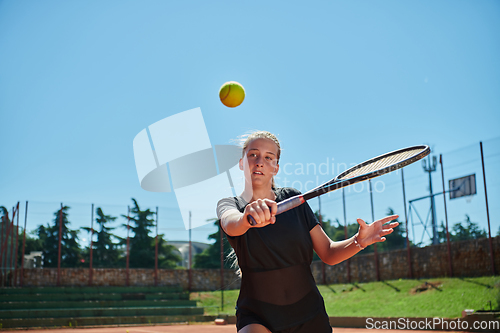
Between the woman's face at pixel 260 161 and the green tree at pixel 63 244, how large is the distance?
19.9 meters

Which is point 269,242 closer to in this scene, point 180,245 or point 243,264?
point 243,264

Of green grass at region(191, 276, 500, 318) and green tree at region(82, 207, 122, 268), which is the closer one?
green grass at region(191, 276, 500, 318)

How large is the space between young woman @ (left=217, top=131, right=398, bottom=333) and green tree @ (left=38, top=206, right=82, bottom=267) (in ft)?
65.3

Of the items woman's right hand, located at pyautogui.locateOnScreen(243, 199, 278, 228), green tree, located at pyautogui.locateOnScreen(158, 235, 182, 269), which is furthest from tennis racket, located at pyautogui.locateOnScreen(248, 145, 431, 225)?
green tree, located at pyautogui.locateOnScreen(158, 235, 182, 269)

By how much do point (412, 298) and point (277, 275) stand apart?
1401 cm

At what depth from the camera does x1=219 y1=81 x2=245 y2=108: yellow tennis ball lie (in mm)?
8242

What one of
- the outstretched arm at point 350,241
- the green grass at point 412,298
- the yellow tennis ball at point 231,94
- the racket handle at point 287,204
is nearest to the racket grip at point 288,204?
the racket handle at point 287,204

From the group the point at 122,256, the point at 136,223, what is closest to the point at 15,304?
the point at 122,256

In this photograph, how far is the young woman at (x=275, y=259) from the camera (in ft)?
7.64

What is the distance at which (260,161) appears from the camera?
102 inches

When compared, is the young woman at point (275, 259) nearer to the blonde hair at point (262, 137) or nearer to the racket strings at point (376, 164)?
the blonde hair at point (262, 137)

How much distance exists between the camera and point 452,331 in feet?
34.9

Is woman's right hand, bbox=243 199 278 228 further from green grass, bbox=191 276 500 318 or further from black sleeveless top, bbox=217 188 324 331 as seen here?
green grass, bbox=191 276 500 318

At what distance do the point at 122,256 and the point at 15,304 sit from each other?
19.3ft
